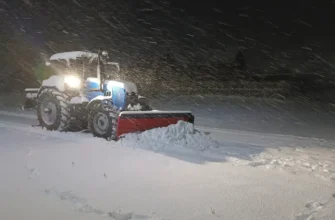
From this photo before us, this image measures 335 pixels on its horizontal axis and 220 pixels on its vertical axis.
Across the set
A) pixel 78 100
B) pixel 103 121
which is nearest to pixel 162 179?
pixel 103 121

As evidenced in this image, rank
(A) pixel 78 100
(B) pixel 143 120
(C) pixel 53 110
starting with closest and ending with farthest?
(B) pixel 143 120
(A) pixel 78 100
(C) pixel 53 110

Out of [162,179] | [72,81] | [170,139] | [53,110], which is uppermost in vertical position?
[72,81]

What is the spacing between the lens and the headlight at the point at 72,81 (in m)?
9.59

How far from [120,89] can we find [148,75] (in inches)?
645

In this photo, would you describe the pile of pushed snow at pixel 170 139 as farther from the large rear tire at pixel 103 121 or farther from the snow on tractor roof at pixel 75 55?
the snow on tractor roof at pixel 75 55

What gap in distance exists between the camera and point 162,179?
17.4 ft

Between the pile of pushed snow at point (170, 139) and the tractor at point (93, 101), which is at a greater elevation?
the tractor at point (93, 101)

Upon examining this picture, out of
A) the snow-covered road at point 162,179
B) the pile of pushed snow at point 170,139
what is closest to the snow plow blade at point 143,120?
the pile of pushed snow at point 170,139

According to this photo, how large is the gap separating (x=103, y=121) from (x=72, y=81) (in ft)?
5.93

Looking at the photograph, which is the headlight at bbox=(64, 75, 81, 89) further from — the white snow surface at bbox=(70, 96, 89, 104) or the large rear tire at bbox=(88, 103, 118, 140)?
the large rear tire at bbox=(88, 103, 118, 140)

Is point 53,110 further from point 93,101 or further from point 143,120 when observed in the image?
point 143,120

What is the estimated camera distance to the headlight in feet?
31.4

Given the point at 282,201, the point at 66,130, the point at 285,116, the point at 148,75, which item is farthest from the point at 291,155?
the point at 148,75

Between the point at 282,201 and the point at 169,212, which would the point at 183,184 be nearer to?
the point at 169,212
